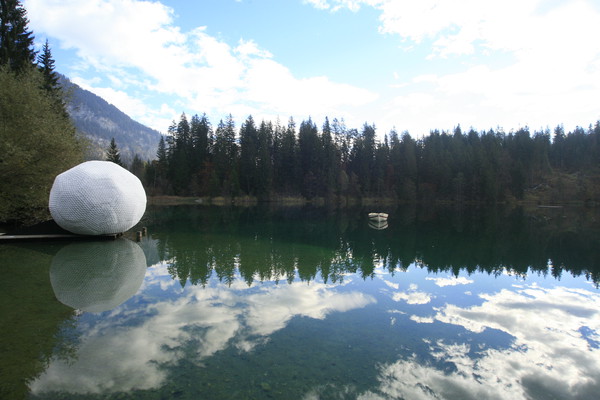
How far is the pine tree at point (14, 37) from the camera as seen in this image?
72.2 ft

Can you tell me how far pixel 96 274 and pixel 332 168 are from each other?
232 feet

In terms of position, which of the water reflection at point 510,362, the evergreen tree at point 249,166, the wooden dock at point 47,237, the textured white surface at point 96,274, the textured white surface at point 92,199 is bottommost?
the water reflection at point 510,362

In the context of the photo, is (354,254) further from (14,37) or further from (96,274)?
(14,37)

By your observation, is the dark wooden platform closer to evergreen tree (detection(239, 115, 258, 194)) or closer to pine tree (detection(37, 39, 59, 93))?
pine tree (detection(37, 39, 59, 93))

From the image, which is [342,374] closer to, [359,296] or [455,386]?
[455,386]

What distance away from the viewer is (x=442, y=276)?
39.6 feet

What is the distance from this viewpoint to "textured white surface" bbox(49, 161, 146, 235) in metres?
14.9

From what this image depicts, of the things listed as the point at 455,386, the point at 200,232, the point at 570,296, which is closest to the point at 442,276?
the point at 570,296

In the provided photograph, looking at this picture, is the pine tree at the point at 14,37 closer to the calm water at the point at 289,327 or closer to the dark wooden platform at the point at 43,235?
the dark wooden platform at the point at 43,235

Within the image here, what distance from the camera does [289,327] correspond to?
6.96 metres

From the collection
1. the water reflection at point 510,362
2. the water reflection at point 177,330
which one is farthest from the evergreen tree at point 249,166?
the water reflection at point 510,362

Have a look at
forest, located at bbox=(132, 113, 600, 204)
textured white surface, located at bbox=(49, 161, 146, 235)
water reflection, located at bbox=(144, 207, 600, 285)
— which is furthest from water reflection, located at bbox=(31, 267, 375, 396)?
forest, located at bbox=(132, 113, 600, 204)

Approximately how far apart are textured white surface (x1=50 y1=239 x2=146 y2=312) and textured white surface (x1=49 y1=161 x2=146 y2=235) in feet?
3.36

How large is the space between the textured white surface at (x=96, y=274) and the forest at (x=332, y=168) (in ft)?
191
